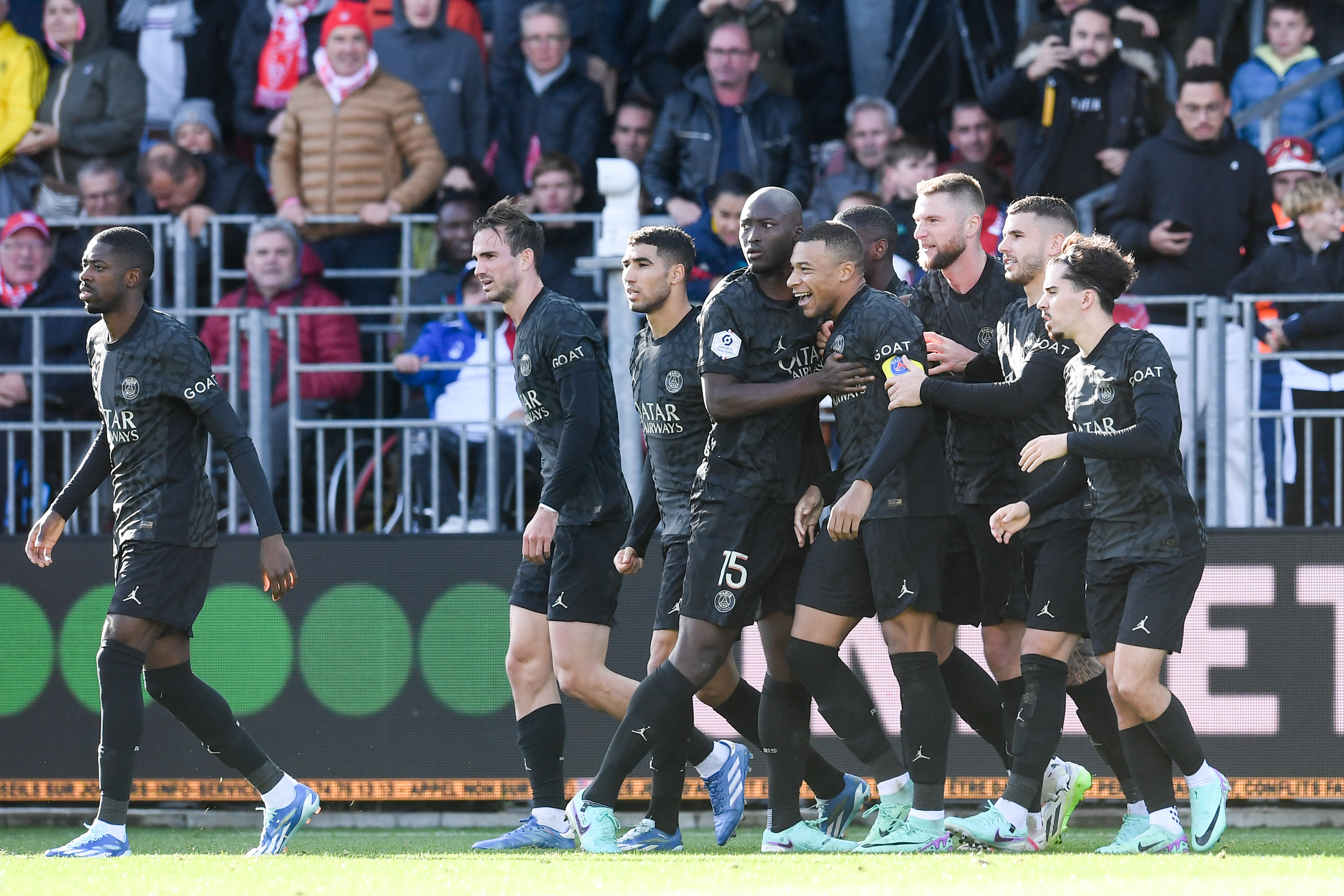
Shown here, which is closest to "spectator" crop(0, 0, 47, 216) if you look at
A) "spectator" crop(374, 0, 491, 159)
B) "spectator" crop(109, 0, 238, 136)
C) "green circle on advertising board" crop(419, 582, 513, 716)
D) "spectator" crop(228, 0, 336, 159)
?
"spectator" crop(109, 0, 238, 136)

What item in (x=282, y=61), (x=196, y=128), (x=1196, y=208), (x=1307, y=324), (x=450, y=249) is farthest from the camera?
(x=282, y=61)

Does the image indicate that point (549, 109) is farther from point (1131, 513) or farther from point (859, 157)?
point (1131, 513)

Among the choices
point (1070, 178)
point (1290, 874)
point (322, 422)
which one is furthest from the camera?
point (1070, 178)

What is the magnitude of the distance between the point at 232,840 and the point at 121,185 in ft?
16.4

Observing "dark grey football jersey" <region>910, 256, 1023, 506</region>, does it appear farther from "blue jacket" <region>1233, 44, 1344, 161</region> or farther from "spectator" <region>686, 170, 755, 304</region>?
"blue jacket" <region>1233, 44, 1344, 161</region>

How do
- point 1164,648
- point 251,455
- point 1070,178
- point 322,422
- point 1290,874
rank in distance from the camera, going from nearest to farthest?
point 1290,874
point 1164,648
point 251,455
point 322,422
point 1070,178

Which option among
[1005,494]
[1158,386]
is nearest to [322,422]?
[1005,494]

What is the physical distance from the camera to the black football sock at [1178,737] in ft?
20.3

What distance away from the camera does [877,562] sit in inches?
244

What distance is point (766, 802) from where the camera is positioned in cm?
823

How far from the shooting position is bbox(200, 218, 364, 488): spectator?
9.30 m

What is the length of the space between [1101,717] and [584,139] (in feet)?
20.4

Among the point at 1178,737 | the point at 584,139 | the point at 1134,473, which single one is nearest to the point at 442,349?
the point at 584,139

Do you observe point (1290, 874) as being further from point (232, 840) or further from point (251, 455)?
point (232, 840)
